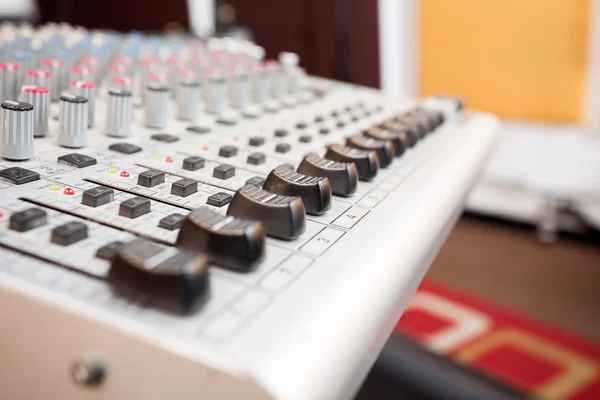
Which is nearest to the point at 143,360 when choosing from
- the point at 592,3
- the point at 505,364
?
the point at 505,364

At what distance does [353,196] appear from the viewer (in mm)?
545

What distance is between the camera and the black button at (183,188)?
478 millimetres

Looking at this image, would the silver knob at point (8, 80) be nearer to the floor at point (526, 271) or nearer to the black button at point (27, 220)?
the black button at point (27, 220)

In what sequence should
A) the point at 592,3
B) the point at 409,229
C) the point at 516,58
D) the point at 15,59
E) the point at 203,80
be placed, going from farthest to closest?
the point at 516,58, the point at 592,3, the point at 203,80, the point at 15,59, the point at 409,229

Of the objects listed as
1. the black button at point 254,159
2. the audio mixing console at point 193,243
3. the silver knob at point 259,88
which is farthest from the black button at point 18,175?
the silver knob at point 259,88

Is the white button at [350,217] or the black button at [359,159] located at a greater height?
the black button at [359,159]

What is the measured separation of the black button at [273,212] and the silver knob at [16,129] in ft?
0.65

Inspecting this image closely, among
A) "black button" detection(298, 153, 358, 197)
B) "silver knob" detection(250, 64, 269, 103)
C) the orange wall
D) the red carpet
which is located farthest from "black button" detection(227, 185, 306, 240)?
the orange wall

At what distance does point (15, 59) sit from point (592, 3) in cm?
250

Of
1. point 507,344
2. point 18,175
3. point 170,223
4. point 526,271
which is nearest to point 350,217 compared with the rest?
point 170,223

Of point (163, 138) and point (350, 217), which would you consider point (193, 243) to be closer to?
point (350, 217)

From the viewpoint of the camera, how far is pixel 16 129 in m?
0.48

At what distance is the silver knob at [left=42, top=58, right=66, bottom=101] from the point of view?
2.29 ft

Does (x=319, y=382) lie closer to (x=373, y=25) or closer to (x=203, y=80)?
(x=203, y=80)
